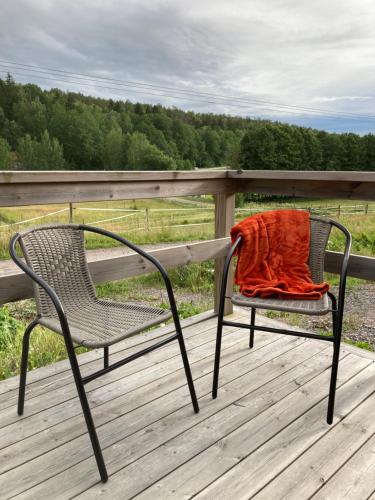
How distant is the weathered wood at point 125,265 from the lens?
165 centimetres

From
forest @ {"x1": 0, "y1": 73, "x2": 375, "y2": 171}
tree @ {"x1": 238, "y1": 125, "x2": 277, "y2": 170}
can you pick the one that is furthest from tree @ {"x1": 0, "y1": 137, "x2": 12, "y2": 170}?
tree @ {"x1": 238, "y1": 125, "x2": 277, "y2": 170}

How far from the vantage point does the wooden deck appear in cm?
126

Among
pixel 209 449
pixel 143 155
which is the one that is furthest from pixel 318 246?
pixel 143 155

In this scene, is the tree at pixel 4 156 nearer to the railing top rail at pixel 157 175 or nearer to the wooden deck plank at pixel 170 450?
the railing top rail at pixel 157 175

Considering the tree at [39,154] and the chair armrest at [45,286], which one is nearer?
the chair armrest at [45,286]

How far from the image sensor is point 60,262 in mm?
1702

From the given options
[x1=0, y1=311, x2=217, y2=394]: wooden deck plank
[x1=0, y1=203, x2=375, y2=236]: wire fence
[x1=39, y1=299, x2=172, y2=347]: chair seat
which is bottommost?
[x1=0, y1=203, x2=375, y2=236]: wire fence

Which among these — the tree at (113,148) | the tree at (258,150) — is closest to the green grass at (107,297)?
the tree at (258,150)

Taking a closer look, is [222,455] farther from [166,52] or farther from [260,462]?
[166,52]

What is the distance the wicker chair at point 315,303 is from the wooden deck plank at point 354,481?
8.0 inches

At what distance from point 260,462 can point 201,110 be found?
188 feet

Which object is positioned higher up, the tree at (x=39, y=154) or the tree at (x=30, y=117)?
the tree at (x=30, y=117)

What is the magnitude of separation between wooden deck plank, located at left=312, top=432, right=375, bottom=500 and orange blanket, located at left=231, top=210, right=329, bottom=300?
70 cm

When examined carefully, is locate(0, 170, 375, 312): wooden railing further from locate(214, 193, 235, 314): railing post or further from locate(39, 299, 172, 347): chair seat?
locate(39, 299, 172, 347): chair seat
